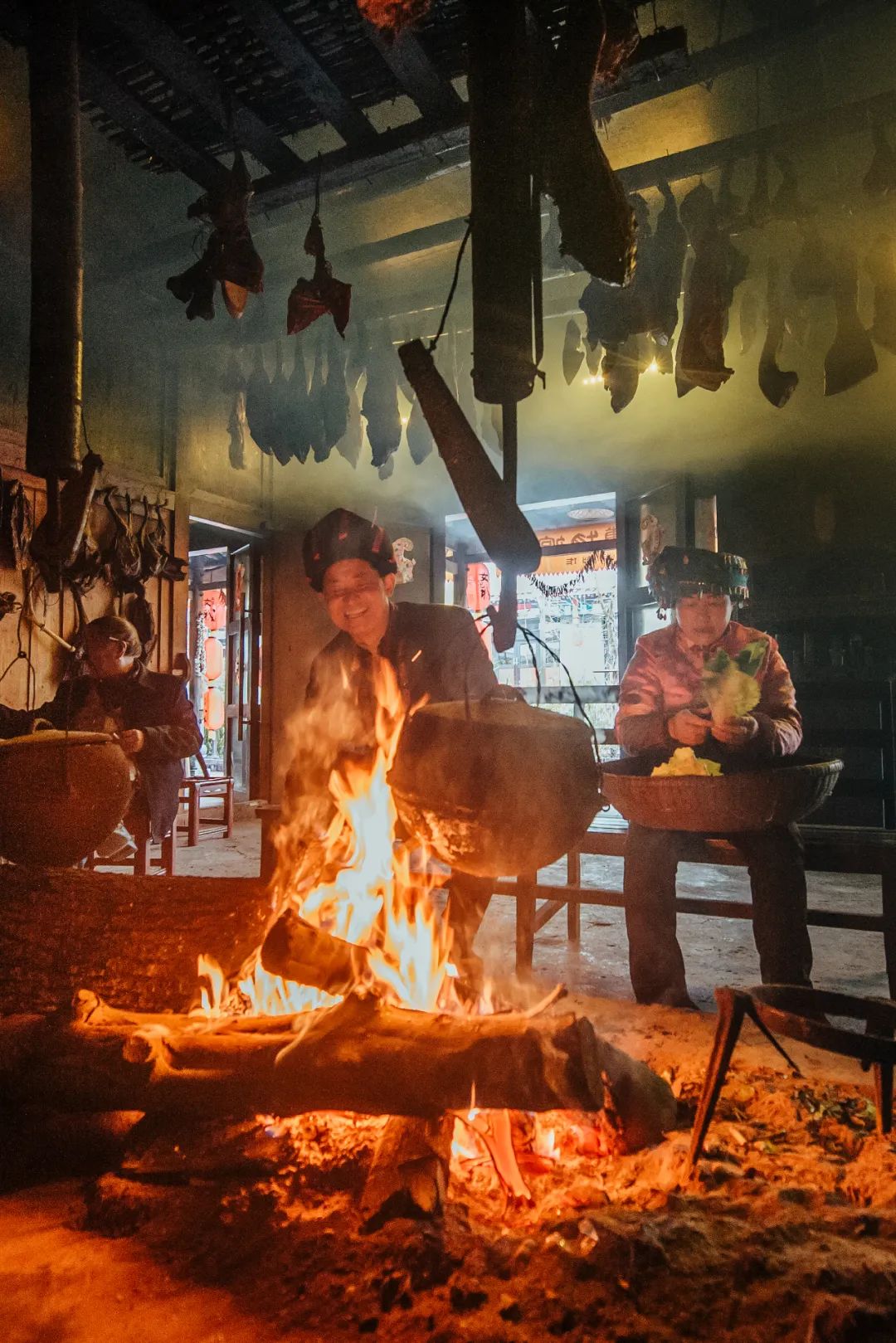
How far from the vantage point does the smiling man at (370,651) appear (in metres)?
3.27

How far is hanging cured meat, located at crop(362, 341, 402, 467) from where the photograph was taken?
6.39 meters

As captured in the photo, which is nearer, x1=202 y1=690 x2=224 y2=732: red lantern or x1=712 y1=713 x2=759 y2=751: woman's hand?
x1=712 y1=713 x2=759 y2=751: woman's hand

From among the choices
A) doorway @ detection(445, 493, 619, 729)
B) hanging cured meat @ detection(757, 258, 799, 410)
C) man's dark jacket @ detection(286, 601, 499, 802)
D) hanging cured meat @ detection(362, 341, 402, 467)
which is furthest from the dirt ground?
doorway @ detection(445, 493, 619, 729)

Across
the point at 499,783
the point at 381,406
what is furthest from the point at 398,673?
the point at 381,406

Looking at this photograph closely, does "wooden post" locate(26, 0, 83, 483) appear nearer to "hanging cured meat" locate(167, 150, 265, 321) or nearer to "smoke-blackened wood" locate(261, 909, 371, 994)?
"hanging cured meat" locate(167, 150, 265, 321)

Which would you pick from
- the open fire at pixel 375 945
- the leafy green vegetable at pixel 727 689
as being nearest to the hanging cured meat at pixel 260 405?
the open fire at pixel 375 945

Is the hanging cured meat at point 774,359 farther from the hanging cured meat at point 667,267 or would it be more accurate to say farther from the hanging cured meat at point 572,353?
the hanging cured meat at point 572,353

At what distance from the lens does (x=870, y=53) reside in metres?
4.88

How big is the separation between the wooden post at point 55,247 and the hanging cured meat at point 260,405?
3711 millimetres

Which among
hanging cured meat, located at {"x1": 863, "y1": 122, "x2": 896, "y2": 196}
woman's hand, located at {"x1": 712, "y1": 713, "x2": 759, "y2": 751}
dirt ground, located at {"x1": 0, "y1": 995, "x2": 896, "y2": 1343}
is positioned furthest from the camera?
hanging cured meat, located at {"x1": 863, "y1": 122, "x2": 896, "y2": 196}

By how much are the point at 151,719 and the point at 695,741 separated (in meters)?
3.79

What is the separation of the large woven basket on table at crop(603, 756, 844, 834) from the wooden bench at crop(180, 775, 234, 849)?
497cm

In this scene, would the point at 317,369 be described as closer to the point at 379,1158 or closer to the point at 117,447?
the point at 117,447

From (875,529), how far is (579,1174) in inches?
291
